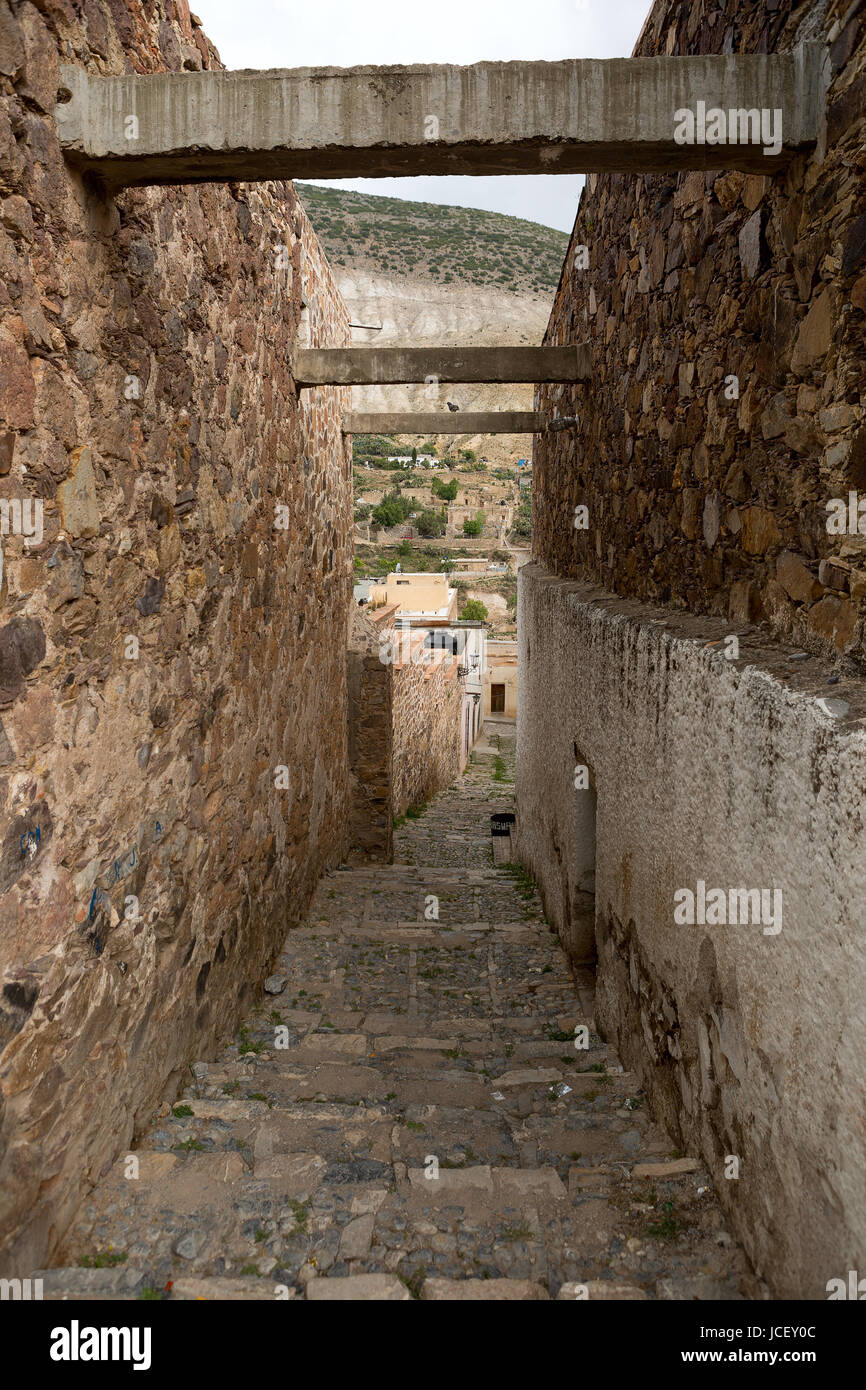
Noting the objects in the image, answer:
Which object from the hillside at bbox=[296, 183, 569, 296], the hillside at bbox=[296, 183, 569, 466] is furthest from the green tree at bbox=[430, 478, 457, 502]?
the hillside at bbox=[296, 183, 569, 296]

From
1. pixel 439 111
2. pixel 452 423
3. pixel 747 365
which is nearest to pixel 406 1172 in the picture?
pixel 747 365

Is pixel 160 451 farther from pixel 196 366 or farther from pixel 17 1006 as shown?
pixel 17 1006

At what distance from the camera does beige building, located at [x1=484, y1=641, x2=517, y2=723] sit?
3098 cm

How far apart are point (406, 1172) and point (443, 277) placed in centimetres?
6757

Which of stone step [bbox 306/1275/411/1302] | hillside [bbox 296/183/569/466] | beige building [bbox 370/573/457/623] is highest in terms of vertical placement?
hillside [bbox 296/183/569/466]

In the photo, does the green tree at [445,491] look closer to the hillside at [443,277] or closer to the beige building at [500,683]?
the hillside at [443,277]

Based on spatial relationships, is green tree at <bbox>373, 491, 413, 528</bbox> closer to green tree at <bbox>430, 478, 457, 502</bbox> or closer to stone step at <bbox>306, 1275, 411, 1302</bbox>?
green tree at <bbox>430, 478, 457, 502</bbox>

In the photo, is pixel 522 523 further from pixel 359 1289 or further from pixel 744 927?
pixel 359 1289

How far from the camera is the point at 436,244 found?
62469 mm

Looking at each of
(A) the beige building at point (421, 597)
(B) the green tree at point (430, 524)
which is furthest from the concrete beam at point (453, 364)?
(B) the green tree at point (430, 524)

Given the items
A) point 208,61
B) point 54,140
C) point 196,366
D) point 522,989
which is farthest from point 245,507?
point 522,989

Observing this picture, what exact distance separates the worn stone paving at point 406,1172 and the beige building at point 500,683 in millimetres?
26387

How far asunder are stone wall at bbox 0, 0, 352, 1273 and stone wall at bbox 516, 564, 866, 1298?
168 cm

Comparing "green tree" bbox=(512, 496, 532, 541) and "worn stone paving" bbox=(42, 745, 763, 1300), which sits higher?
"green tree" bbox=(512, 496, 532, 541)
